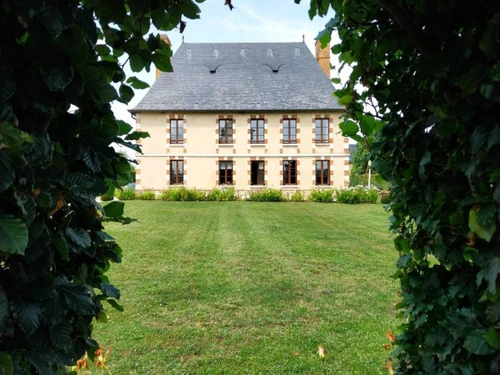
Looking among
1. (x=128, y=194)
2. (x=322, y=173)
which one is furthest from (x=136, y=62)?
(x=322, y=173)

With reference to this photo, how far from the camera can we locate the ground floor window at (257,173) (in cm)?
2080

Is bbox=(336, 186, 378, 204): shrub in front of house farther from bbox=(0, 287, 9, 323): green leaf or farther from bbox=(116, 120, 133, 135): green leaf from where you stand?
bbox=(0, 287, 9, 323): green leaf

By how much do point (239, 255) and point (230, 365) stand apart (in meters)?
3.81

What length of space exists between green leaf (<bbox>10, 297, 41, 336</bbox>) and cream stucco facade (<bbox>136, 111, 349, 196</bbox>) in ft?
64.4

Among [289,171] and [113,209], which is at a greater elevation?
[289,171]

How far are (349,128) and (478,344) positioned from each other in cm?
105

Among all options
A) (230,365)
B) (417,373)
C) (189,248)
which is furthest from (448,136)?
(189,248)

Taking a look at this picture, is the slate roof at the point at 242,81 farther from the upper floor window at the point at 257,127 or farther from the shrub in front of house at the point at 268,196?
the shrub in front of house at the point at 268,196

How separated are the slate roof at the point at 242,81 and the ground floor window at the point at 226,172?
10.4 ft

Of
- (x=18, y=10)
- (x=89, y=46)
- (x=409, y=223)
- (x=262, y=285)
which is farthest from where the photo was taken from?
(x=262, y=285)

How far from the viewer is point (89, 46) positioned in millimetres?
967

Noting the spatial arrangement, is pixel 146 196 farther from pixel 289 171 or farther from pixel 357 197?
pixel 357 197

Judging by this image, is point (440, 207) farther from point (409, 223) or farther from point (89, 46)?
point (89, 46)

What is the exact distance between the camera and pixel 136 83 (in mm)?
1347
